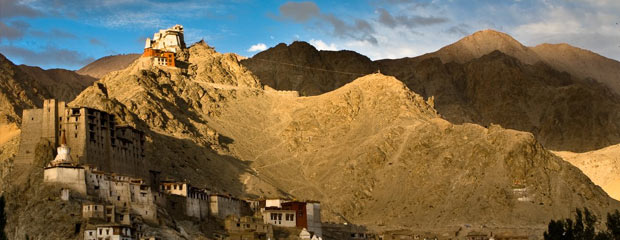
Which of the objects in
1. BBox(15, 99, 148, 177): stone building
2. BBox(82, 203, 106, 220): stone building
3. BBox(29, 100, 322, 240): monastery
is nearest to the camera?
BBox(82, 203, 106, 220): stone building

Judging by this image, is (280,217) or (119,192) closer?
(119,192)

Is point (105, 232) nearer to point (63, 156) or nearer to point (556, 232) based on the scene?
point (63, 156)

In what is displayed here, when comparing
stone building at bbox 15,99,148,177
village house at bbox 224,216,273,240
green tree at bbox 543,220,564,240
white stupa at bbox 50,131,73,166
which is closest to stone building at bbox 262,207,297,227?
village house at bbox 224,216,273,240

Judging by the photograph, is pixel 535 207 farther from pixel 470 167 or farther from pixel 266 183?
pixel 266 183

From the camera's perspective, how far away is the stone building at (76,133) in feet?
453

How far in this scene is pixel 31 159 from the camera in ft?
447

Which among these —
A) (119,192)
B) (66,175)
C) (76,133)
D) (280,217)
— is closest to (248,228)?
(280,217)

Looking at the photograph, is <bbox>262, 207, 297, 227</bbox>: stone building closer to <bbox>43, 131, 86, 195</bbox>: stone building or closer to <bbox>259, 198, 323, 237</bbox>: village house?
<bbox>259, 198, 323, 237</bbox>: village house

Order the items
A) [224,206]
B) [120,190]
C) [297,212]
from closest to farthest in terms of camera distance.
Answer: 1. [120,190]
2. [224,206]
3. [297,212]

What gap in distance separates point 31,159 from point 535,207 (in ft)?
279

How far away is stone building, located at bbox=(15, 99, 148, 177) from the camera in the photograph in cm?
13800

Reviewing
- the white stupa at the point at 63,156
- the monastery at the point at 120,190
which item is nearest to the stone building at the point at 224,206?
the monastery at the point at 120,190

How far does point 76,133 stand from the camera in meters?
139

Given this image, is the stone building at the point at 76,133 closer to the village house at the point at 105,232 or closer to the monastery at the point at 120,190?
the monastery at the point at 120,190
